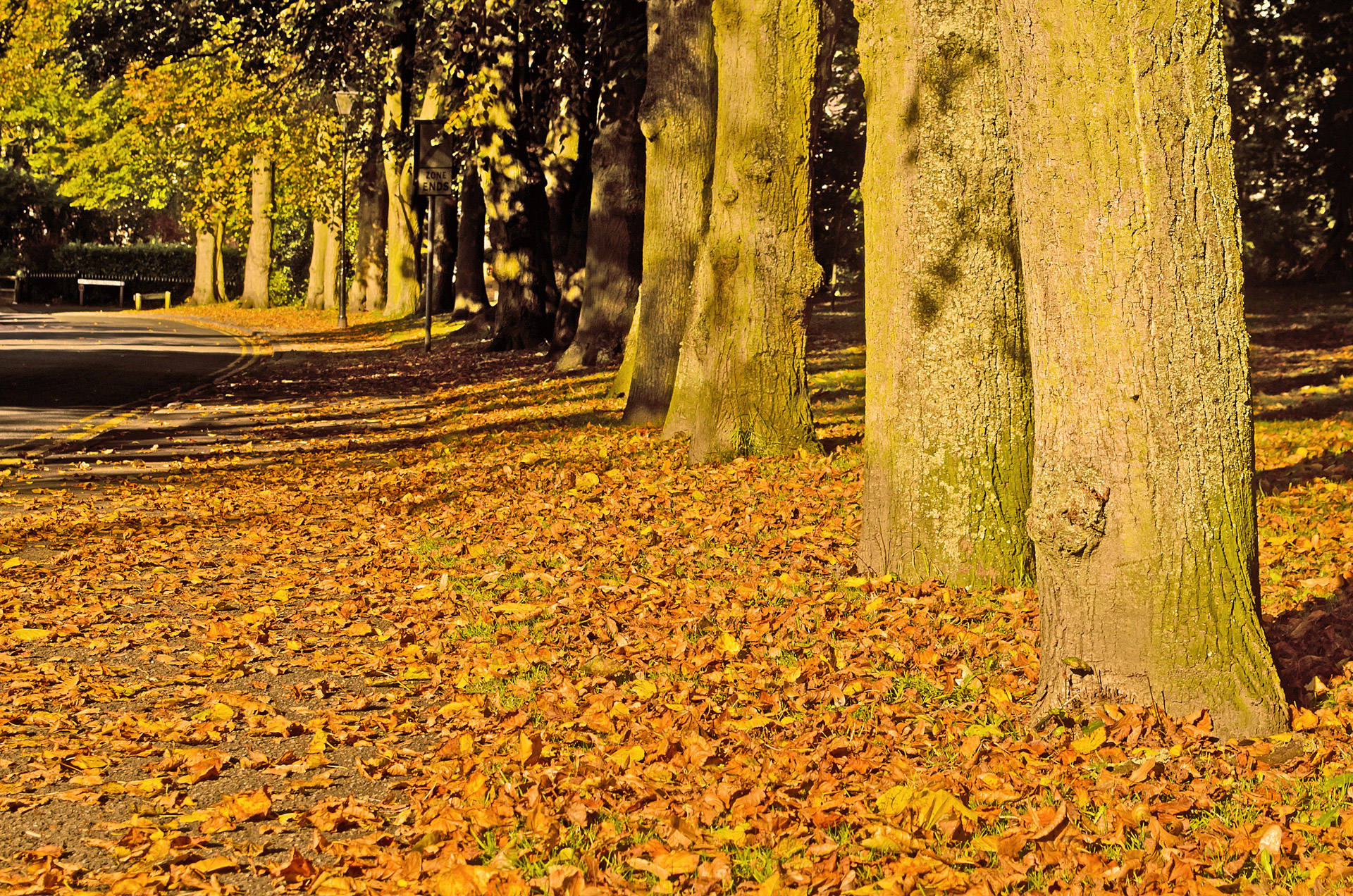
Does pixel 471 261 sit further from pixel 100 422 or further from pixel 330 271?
pixel 100 422

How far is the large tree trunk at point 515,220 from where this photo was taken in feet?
76.9

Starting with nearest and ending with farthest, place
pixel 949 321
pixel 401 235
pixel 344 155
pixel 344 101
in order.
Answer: pixel 949 321 → pixel 344 101 → pixel 344 155 → pixel 401 235

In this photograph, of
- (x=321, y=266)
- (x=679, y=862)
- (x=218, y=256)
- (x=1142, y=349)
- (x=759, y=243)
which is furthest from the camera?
(x=218, y=256)

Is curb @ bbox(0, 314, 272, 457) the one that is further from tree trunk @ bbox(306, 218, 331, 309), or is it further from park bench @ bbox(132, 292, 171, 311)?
park bench @ bbox(132, 292, 171, 311)

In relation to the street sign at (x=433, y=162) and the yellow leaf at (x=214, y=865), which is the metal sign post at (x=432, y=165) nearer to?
the street sign at (x=433, y=162)

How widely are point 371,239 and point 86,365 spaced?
2230cm

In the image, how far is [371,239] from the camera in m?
43.4

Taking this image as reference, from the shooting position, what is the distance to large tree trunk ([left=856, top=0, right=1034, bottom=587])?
6797 millimetres

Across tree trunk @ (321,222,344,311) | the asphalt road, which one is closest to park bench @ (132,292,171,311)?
tree trunk @ (321,222,344,311)

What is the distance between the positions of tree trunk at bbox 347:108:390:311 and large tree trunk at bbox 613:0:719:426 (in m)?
29.4

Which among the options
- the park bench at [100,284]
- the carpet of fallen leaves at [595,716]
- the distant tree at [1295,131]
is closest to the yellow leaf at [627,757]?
the carpet of fallen leaves at [595,716]

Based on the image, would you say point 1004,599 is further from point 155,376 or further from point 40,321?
point 40,321

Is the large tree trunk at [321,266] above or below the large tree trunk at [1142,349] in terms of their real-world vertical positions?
above

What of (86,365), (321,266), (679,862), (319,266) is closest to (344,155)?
(321,266)
